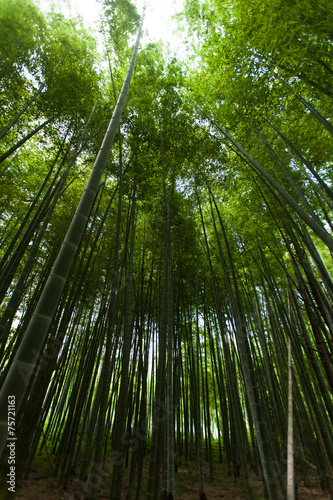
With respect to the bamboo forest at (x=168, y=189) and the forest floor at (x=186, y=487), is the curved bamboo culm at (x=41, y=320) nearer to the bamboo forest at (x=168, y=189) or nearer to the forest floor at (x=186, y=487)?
the bamboo forest at (x=168, y=189)

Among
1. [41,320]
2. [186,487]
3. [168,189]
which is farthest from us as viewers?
[168,189]

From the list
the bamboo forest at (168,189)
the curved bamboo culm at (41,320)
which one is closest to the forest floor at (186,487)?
the bamboo forest at (168,189)

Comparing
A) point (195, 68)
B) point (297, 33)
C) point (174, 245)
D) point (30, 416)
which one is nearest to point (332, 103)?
point (297, 33)

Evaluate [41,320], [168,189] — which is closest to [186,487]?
[41,320]

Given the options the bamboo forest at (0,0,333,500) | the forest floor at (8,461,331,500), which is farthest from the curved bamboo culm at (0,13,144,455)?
the forest floor at (8,461,331,500)

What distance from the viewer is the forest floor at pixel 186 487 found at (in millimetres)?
3096

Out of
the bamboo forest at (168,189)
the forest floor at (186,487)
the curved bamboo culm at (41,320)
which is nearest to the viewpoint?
the curved bamboo culm at (41,320)

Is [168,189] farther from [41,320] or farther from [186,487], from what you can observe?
[186,487]

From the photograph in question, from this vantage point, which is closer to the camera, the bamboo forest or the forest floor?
the bamboo forest

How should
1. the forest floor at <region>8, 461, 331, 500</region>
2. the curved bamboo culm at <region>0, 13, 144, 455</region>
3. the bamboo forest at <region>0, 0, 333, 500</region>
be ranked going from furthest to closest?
1. the forest floor at <region>8, 461, 331, 500</region>
2. the bamboo forest at <region>0, 0, 333, 500</region>
3. the curved bamboo culm at <region>0, 13, 144, 455</region>

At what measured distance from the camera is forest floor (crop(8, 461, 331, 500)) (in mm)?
3096

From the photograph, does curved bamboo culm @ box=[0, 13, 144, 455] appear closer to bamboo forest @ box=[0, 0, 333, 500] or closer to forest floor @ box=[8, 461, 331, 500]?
bamboo forest @ box=[0, 0, 333, 500]

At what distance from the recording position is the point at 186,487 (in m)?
4.11

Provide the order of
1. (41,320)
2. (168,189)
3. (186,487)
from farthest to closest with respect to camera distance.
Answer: (168,189) → (186,487) → (41,320)
